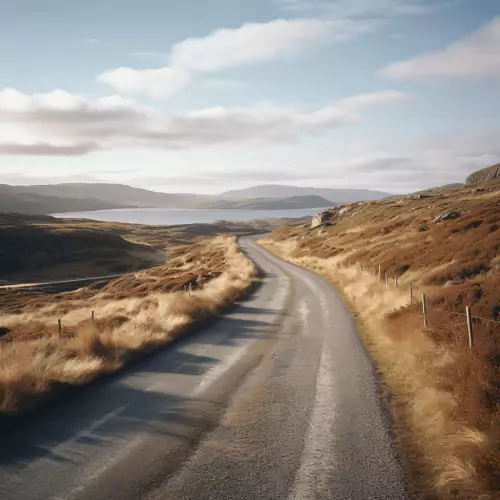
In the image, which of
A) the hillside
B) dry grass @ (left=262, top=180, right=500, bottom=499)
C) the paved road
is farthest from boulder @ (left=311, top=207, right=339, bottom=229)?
the paved road

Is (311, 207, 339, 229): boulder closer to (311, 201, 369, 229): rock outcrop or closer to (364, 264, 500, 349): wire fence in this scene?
(311, 201, 369, 229): rock outcrop

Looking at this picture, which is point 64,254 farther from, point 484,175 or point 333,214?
point 484,175

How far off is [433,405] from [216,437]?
14.0 feet

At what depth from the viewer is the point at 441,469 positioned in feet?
21.5

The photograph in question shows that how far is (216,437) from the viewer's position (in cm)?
780

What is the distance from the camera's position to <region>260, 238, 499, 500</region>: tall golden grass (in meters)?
6.06

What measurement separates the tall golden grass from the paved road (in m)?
0.42

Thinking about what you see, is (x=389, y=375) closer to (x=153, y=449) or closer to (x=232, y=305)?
(x=153, y=449)

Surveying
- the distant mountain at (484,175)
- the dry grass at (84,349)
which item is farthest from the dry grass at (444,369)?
the distant mountain at (484,175)

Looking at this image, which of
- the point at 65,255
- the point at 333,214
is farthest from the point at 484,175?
the point at 65,255

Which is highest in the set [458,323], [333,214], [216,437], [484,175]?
[484,175]

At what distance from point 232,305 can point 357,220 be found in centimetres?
7220

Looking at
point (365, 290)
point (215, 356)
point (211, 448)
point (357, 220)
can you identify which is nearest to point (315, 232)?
point (357, 220)

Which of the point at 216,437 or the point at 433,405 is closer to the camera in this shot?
the point at 216,437
